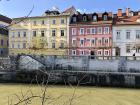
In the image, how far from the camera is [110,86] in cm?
2336

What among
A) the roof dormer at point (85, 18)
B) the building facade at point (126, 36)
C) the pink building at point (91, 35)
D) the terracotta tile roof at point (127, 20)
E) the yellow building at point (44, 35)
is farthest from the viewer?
the yellow building at point (44, 35)

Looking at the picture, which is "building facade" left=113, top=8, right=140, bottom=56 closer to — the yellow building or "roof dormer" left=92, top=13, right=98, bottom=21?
"roof dormer" left=92, top=13, right=98, bottom=21

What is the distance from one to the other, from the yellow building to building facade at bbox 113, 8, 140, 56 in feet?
21.0

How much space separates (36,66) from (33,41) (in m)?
15.4

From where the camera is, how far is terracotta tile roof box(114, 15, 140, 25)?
121 feet

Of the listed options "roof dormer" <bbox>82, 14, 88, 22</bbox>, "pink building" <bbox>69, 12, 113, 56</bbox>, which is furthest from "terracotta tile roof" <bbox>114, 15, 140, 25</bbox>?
"roof dormer" <bbox>82, 14, 88, 22</bbox>

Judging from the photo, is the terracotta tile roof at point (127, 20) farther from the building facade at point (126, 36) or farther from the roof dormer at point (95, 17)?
the roof dormer at point (95, 17)

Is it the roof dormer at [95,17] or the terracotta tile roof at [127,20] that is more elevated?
the roof dormer at [95,17]

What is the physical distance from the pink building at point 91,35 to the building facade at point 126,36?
73cm

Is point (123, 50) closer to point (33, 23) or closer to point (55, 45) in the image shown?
point (55, 45)

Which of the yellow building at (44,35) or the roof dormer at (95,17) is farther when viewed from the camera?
the yellow building at (44,35)

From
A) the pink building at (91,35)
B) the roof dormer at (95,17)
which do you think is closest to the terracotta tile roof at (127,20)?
the pink building at (91,35)

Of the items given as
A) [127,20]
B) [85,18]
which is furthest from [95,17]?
[127,20]

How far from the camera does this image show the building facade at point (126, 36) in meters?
36.6
